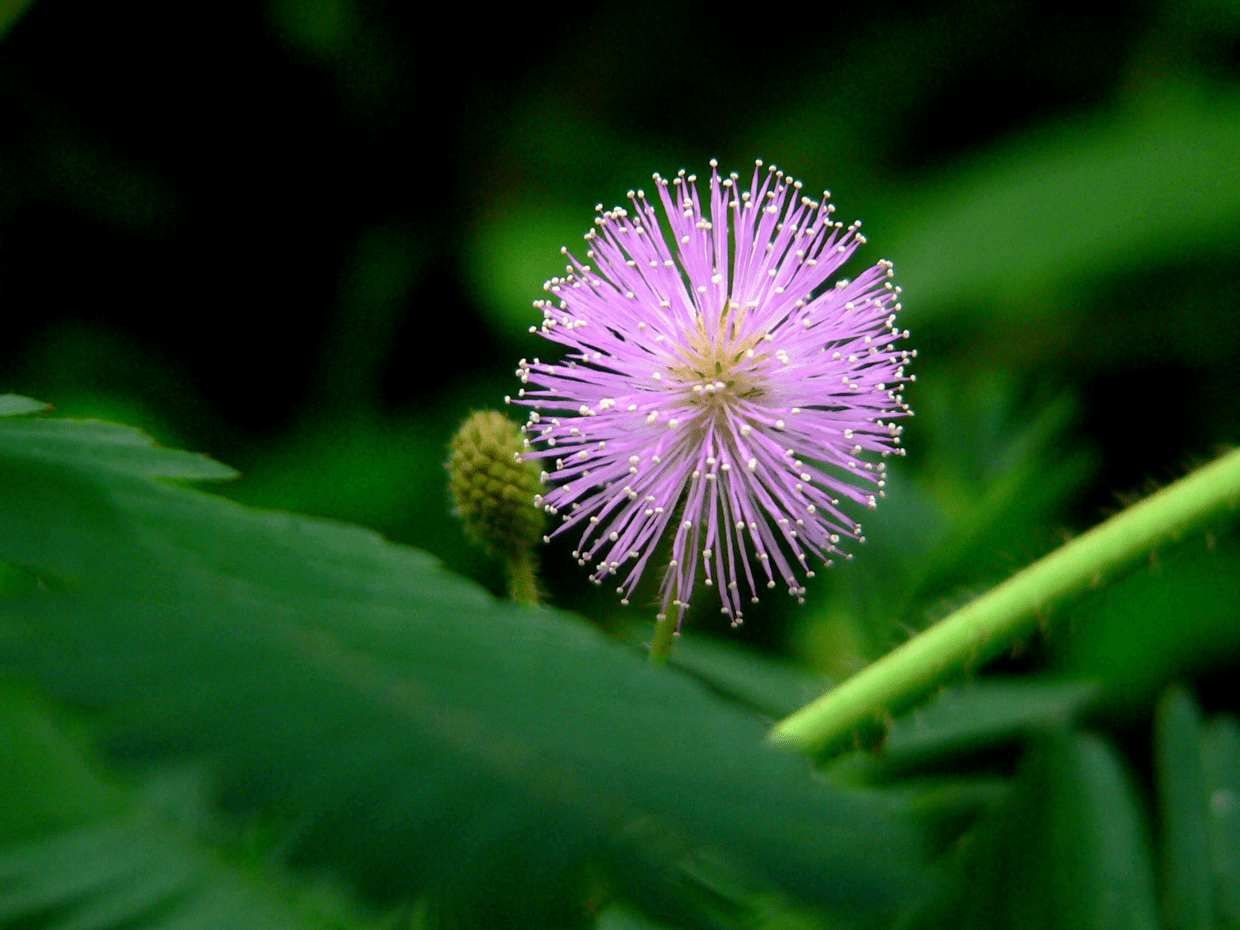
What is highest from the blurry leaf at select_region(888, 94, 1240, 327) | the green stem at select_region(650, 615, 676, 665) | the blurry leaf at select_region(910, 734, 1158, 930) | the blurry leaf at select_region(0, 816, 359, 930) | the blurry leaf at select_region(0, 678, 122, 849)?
the blurry leaf at select_region(888, 94, 1240, 327)

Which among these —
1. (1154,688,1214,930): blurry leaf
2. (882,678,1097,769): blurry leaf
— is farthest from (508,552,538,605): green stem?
(1154,688,1214,930): blurry leaf

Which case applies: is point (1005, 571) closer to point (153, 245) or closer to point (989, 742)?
point (989, 742)

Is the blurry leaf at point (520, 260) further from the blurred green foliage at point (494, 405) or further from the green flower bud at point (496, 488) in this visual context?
the green flower bud at point (496, 488)

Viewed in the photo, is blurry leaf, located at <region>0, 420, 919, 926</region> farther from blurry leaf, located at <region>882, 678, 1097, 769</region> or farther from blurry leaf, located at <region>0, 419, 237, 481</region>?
blurry leaf, located at <region>882, 678, 1097, 769</region>

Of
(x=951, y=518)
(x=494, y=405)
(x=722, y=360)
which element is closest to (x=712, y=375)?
(x=722, y=360)

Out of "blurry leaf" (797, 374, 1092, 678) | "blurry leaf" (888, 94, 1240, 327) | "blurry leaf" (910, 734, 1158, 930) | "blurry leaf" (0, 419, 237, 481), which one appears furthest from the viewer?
"blurry leaf" (888, 94, 1240, 327)

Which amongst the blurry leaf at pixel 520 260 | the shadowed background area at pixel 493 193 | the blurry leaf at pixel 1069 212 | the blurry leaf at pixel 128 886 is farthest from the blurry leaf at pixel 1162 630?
the blurry leaf at pixel 128 886

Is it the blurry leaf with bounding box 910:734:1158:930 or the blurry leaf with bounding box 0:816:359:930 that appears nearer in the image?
the blurry leaf with bounding box 0:816:359:930
